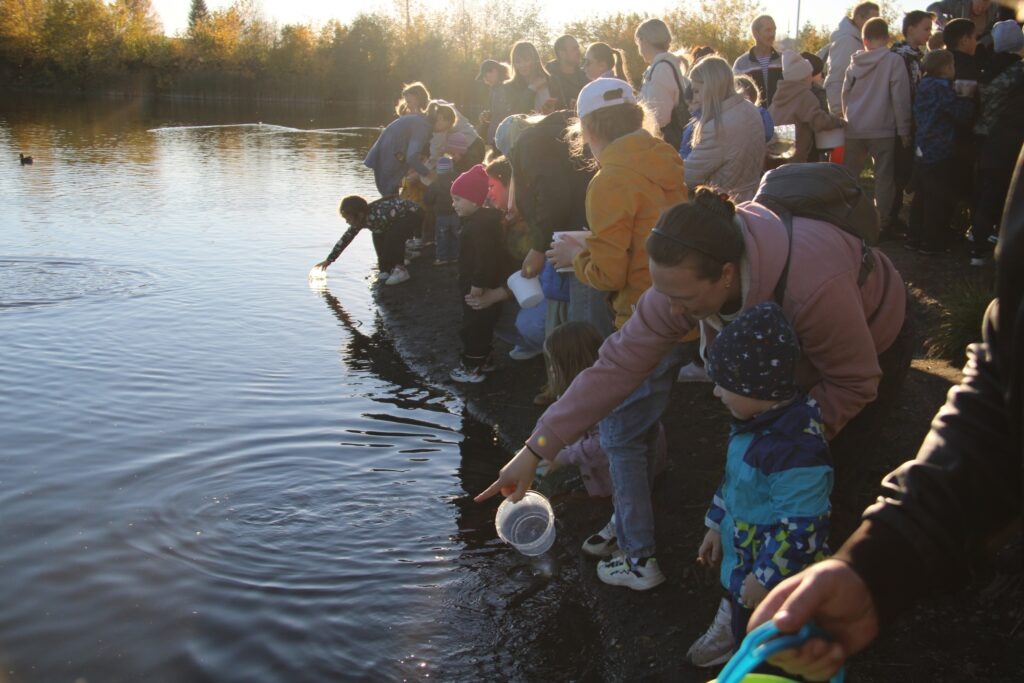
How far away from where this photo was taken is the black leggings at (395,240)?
38.0 ft

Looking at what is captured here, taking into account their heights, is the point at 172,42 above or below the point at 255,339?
above

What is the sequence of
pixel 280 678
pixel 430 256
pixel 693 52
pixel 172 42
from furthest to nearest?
pixel 172 42 → pixel 430 256 → pixel 693 52 → pixel 280 678

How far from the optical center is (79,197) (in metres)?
Result: 18.4

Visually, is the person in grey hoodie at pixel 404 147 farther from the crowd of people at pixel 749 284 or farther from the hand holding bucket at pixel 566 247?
the hand holding bucket at pixel 566 247

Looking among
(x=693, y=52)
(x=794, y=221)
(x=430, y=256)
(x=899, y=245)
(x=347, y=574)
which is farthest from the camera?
(x=430, y=256)

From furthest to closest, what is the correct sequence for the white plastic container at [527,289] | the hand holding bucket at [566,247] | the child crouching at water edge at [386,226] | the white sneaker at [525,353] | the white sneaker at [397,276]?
the white sneaker at [397,276] → the child crouching at water edge at [386,226] → the white sneaker at [525,353] → the white plastic container at [527,289] → the hand holding bucket at [566,247]

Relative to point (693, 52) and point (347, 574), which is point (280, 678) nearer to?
point (347, 574)

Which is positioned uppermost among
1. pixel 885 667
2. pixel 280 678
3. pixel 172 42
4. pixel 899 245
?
pixel 172 42

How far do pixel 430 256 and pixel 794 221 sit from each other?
9762 millimetres

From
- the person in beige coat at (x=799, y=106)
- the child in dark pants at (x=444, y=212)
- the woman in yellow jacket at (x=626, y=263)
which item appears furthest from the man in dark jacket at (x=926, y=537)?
the child in dark pants at (x=444, y=212)

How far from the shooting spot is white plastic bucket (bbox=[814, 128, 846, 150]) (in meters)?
9.62

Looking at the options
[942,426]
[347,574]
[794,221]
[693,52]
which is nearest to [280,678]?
[347,574]

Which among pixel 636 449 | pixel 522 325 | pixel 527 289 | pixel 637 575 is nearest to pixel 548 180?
pixel 527 289

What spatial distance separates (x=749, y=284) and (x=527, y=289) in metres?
3.77
